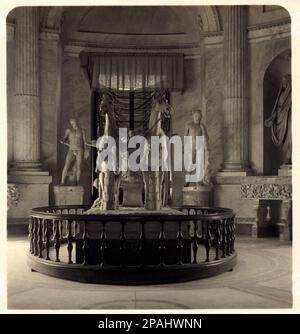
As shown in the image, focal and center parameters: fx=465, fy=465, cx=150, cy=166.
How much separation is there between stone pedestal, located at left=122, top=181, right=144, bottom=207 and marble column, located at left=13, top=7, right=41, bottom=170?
4.20m

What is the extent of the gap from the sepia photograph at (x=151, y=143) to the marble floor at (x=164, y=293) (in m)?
0.06

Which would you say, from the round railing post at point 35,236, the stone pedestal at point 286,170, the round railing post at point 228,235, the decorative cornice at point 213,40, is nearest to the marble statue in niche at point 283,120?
the stone pedestal at point 286,170

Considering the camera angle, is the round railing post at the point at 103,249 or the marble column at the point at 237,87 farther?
the marble column at the point at 237,87

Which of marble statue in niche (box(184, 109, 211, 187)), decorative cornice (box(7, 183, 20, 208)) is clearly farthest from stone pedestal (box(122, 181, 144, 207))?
decorative cornice (box(7, 183, 20, 208))

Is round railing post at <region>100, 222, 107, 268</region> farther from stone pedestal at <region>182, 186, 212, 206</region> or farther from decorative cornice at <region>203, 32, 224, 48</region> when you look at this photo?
decorative cornice at <region>203, 32, 224, 48</region>

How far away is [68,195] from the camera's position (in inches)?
445

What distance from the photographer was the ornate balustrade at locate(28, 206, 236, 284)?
5.71m

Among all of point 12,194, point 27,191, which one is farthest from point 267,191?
point 12,194

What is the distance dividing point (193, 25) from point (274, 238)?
245 inches

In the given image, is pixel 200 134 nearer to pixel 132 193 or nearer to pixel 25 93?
pixel 132 193

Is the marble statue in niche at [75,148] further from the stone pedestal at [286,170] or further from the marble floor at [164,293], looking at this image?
the marble floor at [164,293]

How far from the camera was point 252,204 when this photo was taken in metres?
10.9

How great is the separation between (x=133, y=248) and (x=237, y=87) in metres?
6.45

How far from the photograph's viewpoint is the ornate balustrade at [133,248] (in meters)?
5.71
